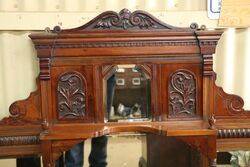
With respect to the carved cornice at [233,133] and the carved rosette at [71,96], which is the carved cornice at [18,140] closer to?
the carved rosette at [71,96]

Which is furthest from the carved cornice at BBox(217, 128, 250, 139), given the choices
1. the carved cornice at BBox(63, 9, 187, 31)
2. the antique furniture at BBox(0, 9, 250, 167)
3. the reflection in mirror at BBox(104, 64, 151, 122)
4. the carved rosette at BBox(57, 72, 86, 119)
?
the carved rosette at BBox(57, 72, 86, 119)

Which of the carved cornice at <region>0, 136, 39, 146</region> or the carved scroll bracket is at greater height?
the carved scroll bracket

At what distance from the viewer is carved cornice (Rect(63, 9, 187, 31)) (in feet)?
4.34

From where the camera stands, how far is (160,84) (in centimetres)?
136

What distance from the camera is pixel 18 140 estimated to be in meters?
1.31

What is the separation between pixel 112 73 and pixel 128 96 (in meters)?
0.13

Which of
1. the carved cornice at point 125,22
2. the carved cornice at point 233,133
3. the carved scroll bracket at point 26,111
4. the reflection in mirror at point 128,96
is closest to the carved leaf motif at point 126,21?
the carved cornice at point 125,22

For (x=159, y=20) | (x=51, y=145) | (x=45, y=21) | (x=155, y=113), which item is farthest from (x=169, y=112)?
(x=45, y=21)

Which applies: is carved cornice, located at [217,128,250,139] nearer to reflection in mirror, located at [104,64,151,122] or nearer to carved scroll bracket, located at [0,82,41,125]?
reflection in mirror, located at [104,64,151,122]

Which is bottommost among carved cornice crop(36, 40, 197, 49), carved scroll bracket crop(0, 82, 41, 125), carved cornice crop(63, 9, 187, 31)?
carved scroll bracket crop(0, 82, 41, 125)

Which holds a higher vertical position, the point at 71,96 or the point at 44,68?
the point at 44,68

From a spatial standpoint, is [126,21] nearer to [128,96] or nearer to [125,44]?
[125,44]

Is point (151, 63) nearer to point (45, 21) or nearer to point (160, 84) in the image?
point (160, 84)

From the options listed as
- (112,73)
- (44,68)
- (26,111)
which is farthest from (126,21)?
(26,111)
